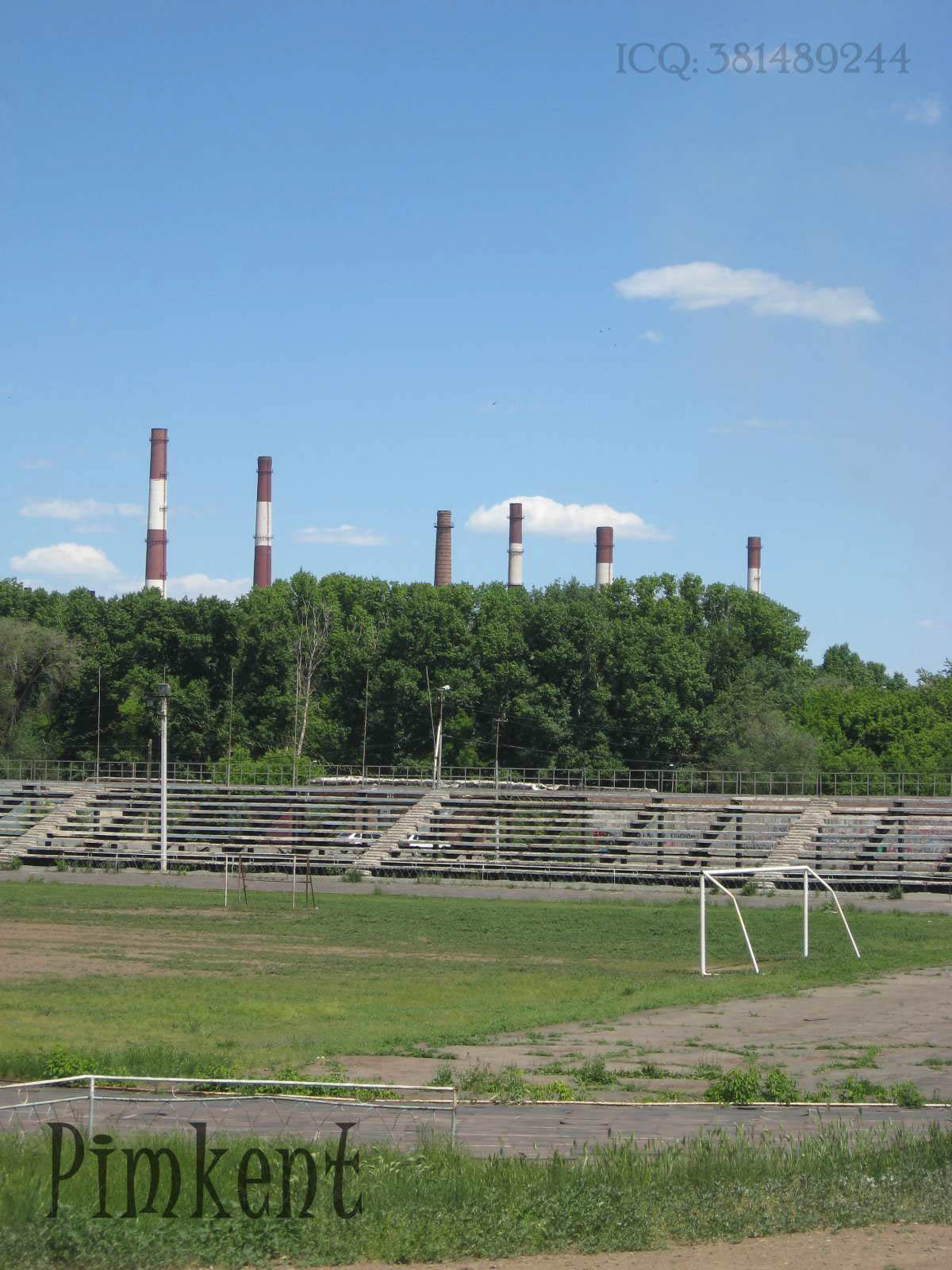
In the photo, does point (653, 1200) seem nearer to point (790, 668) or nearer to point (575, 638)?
point (575, 638)

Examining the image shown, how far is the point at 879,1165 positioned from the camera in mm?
11078

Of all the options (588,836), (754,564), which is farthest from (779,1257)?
(754,564)

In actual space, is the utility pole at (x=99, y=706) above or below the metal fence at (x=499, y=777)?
above

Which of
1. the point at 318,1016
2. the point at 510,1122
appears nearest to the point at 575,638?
the point at 318,1016

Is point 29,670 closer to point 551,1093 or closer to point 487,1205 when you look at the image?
point 551,1093

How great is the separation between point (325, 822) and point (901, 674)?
72.6 metres

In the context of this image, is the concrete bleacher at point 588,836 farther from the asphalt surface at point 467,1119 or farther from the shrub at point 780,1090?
the asphalt surface at point 467,1119

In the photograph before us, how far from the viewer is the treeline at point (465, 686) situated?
77.7 m

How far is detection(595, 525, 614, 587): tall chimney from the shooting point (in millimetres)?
92500

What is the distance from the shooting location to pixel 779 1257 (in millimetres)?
9383

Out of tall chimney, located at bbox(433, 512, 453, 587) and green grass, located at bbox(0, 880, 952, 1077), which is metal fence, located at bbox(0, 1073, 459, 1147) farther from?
tall chimney, located at bbox(433, 512, 453, 587)

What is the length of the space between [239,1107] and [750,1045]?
745 centimetres

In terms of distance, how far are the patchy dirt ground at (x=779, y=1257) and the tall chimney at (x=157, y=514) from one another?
77.0 meters

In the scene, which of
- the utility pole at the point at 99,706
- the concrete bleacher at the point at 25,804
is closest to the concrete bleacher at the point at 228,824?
the concrete bleacher at the point at 25,804
